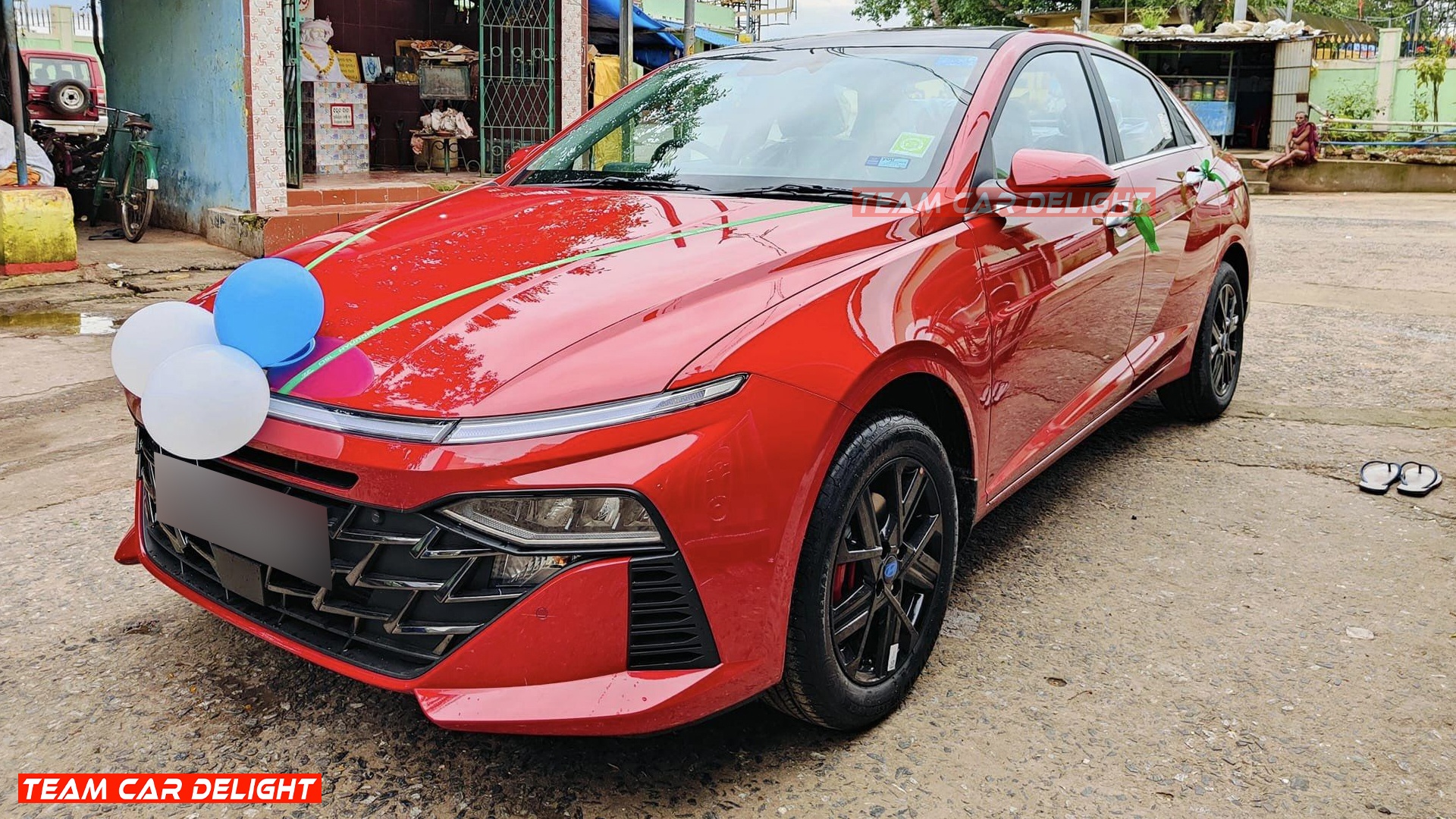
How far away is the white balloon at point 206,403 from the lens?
2117 millimetres

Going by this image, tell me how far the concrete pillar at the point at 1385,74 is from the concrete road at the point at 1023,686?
23.9 meters

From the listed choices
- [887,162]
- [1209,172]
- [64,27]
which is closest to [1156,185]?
[1209,172]

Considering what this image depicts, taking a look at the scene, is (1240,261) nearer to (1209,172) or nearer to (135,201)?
(1209,172)

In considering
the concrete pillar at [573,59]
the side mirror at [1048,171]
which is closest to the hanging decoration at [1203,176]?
the side mirror at [1048,171]

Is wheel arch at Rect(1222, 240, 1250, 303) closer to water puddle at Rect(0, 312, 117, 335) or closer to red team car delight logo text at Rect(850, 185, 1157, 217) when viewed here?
red team car delight logo text at Rect(850, 185, 1157, 217)

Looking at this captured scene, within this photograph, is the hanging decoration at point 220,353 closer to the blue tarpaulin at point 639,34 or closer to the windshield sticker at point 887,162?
the windshield sticker at point 887,162

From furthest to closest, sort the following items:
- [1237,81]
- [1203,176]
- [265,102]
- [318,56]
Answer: [1237,81] → [318,56] → [265,102] → [1203,176]

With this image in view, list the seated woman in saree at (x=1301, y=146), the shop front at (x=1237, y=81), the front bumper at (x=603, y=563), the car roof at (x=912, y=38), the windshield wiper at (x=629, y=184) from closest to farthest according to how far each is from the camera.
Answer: the front bumper at (x=603, y=563) → the windshield wiper at (x=629, y=184) → the car roof at (x=912, y=38) → the seated woman in saree at (x=1301, y=146) → the shop front at (x=1237, y=81)

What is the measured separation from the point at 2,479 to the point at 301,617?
2660mm

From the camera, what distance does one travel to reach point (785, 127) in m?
3.23

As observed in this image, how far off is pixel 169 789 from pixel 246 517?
0.59 meters

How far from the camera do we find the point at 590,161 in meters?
3.54

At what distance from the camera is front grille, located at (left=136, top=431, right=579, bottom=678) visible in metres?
2.01

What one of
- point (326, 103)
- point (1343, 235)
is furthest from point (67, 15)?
point (1343, 235)
